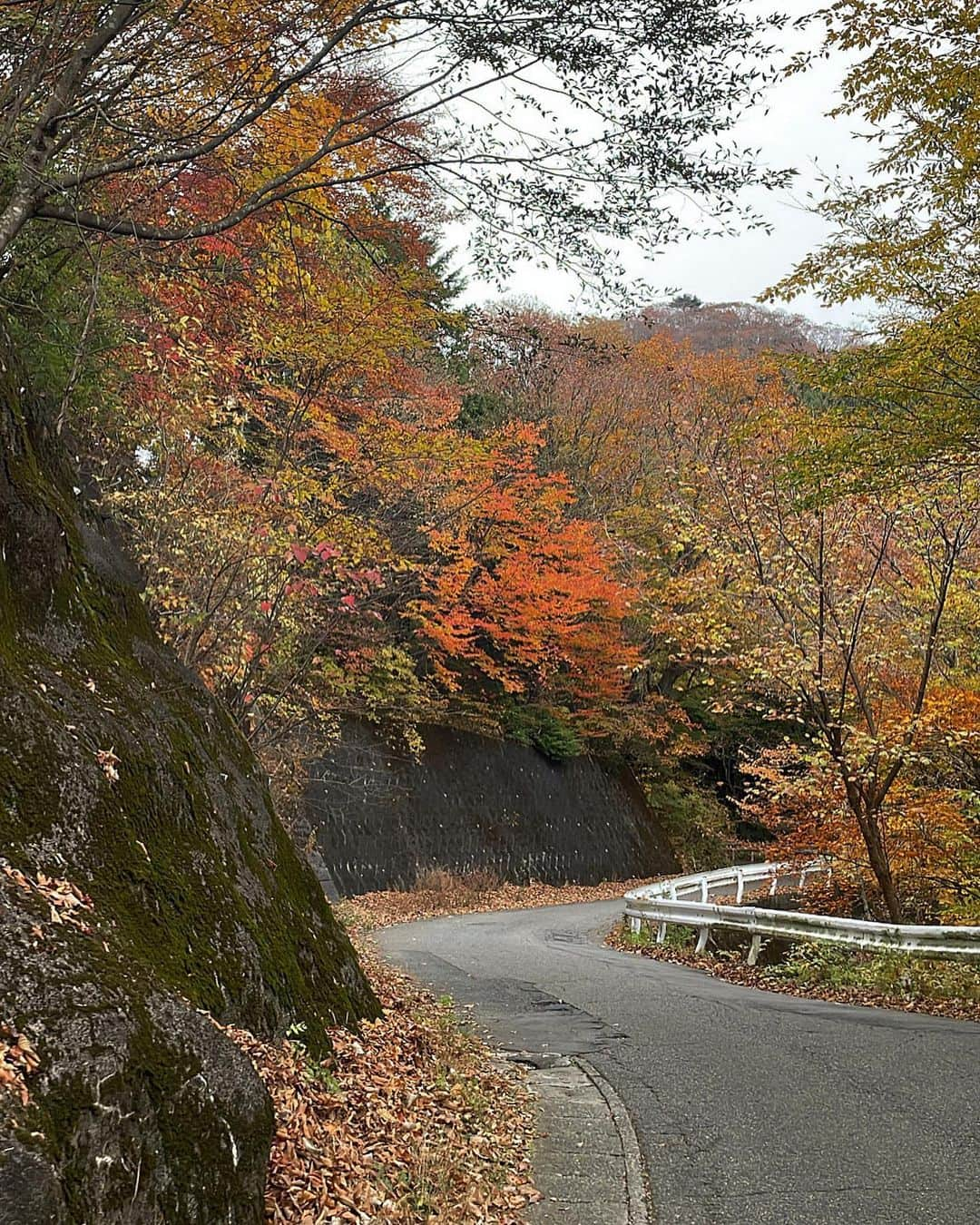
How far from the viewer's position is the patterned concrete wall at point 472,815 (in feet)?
75.2

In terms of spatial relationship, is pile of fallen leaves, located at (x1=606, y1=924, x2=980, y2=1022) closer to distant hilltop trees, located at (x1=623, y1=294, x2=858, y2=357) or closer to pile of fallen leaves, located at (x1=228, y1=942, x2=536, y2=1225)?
pile of fallen leaves, located at (x1=228, y1=942, x2=536, y2=1225)

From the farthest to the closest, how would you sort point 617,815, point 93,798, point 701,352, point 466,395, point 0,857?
1. point 701,352
2. point 617,815
3. point 466,395
4. point 93,798
5. point 0,857

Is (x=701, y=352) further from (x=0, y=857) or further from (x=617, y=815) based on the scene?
(x=0, y=857)

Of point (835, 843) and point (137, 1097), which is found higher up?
point (137, 1097)

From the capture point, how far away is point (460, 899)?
2409 cm

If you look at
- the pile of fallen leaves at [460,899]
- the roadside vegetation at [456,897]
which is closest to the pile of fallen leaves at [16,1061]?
the pile of fallen leaves at [460,899]

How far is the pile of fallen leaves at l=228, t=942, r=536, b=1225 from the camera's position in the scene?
400 cm

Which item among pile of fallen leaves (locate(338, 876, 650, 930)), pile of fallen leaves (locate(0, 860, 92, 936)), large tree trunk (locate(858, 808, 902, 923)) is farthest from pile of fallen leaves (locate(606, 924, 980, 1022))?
pile of fallen leaves (locate(0, 860, 92, 936))

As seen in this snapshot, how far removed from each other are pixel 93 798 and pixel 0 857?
84cm

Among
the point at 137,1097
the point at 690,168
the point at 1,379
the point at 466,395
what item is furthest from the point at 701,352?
the point at 137,1097

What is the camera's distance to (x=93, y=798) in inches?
174

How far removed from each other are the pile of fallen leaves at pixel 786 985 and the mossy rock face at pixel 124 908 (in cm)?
638

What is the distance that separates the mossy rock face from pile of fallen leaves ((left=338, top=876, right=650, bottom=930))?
37.8 ft

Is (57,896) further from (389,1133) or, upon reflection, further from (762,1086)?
(762,1086)
